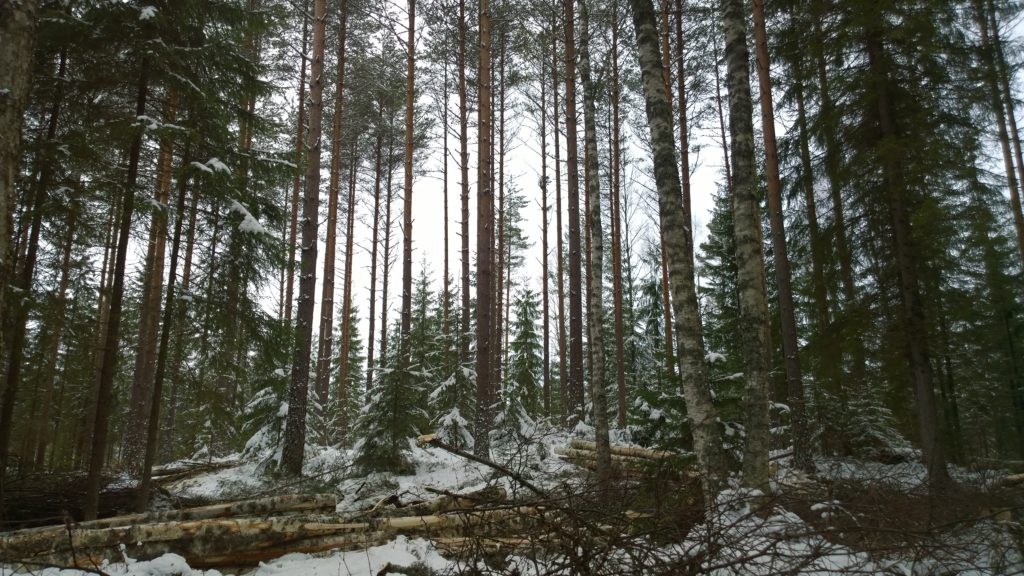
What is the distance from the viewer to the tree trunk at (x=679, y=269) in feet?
17.9

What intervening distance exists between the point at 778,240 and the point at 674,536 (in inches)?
355

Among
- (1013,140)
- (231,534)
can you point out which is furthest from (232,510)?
(1013,140)

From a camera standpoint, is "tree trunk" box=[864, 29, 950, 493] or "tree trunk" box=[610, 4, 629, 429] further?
"tree trunk" box=[610, 4, 629, 429]

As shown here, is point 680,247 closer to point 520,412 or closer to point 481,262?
point 481,262

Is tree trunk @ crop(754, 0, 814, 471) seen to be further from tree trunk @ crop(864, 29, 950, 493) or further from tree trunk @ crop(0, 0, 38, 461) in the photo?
tree trunk @ crop(0, 0, 38, 461)

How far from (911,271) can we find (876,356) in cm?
148

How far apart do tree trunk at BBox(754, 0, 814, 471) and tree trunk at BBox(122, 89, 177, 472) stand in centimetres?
1039

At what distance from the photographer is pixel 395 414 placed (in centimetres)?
983

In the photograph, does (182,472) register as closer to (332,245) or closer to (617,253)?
(332,245)

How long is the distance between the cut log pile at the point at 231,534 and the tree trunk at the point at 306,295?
432 centimetres

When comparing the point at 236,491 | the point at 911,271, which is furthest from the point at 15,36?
→ the point at 911,271

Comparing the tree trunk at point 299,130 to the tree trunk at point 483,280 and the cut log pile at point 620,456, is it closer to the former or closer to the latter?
the tree trunk at point 483,280

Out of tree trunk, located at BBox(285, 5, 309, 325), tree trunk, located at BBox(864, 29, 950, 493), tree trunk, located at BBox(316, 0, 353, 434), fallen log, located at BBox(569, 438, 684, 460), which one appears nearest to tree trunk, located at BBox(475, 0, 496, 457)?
fallen log, located at BBox(569, 438, 684, 460)

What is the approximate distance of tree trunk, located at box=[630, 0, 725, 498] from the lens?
5.45 m
